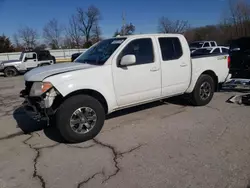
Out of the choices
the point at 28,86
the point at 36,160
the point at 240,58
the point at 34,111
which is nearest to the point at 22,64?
the point at 28,86

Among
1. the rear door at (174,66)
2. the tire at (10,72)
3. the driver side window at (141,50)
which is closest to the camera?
the driver side window at (141,50)

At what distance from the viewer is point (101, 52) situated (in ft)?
15.5

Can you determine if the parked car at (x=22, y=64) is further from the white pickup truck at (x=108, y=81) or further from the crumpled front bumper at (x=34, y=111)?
the crumpled front bumper at (x=34, y=111)

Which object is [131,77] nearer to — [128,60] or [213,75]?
[128,60]

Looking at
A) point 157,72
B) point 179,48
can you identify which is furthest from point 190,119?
point 179,48

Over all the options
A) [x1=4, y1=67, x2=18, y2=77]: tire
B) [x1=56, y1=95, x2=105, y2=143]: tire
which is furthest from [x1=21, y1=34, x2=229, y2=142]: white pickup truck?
[x1=4, y1=67, x2=18, y2=77]: tire

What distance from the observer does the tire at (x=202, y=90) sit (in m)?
5.74

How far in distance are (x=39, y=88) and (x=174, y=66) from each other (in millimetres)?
2945

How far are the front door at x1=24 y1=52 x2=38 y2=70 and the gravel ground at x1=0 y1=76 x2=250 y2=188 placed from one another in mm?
12573

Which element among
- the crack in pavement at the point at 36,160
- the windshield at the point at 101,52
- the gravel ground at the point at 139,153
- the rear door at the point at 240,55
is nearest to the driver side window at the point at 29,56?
the gravel ground at the point at 139,153

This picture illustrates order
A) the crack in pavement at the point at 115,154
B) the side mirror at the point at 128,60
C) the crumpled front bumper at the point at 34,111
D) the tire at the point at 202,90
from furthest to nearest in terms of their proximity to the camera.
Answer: the tire at the point at 202,90
the side mirror at the point at 128,60
the crumpled front bumper at the point at 34,111
the crack in pavement at the point at 115,154

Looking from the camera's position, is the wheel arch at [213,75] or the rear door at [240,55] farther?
the rear door at [240,55]

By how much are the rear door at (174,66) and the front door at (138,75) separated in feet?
0.69

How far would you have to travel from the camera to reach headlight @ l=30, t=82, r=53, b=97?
3.71 m
